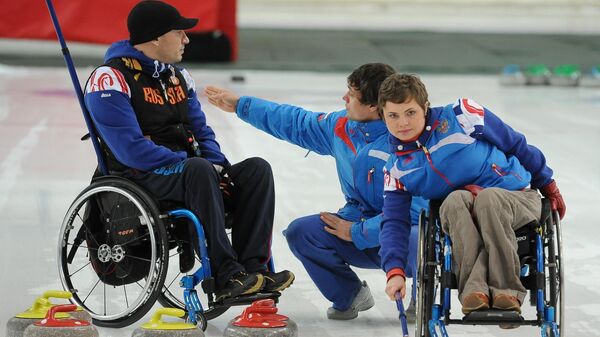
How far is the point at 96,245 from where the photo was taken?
4.06m

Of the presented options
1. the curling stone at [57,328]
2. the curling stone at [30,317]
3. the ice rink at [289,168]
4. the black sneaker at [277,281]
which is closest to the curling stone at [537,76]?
the ice rink at [289,168]

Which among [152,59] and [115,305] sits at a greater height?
[152,59]

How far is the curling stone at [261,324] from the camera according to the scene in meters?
3.47

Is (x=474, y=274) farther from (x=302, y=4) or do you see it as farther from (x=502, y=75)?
(x=302, y=4)

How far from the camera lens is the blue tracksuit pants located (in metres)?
4.16

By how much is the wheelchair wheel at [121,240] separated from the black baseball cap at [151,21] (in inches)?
19.2

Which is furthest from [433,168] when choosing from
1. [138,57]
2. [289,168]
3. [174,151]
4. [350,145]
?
[289,168]

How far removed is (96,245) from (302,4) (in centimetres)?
1358

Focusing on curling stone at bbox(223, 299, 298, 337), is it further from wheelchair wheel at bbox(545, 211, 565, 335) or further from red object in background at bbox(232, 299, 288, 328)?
wheelchair wheel at bbox(545, 211, 565, 335)

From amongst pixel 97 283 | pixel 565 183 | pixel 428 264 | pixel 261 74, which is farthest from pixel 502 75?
pixel 428 264

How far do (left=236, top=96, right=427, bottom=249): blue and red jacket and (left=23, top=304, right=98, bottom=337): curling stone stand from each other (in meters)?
1.05

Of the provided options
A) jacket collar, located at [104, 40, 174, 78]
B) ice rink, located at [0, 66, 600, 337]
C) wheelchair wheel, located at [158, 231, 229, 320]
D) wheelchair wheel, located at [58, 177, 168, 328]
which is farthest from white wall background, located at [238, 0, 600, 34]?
wheelchair wheel, located at [58, 177, 168, 328]

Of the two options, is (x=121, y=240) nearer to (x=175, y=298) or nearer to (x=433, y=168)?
(x=175, y=298)

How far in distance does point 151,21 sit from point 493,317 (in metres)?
1.53
